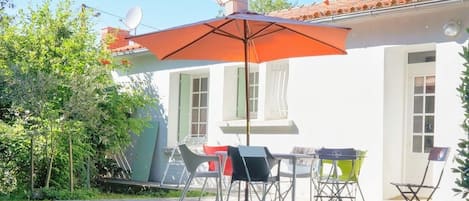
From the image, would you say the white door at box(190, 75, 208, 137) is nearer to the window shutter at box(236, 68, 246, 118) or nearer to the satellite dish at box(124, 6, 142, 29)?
the window shutter at box(236, 68, 246, 118)

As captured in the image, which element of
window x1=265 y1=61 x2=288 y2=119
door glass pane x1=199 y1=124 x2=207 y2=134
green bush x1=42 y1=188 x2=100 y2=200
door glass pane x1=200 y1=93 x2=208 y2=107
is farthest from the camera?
door glass pane x1=200 y1=93 x2=208 y2=107

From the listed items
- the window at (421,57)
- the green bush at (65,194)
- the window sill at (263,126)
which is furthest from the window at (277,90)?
the green bush at (65,194)

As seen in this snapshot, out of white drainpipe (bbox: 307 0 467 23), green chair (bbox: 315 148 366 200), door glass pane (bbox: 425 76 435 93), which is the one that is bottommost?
green chair (bbox: 315 148 366 200)

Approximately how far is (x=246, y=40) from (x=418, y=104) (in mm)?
3495

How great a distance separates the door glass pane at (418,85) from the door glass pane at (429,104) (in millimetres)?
160

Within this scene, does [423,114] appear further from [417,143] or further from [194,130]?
[194,130]

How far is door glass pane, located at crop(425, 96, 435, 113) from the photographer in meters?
9.24

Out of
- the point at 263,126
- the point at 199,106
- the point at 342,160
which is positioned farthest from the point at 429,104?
the point at 199,106

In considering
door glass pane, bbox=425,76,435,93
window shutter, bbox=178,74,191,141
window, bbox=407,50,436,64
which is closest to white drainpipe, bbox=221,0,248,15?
window shutter, bbox=178,74,191,141

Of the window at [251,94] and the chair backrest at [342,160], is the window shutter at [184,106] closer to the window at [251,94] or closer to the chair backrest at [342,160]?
the window at [251,94]

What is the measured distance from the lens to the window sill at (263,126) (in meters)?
10.5

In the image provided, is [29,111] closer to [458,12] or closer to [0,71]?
[0,71]

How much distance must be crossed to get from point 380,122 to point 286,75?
7.62ft

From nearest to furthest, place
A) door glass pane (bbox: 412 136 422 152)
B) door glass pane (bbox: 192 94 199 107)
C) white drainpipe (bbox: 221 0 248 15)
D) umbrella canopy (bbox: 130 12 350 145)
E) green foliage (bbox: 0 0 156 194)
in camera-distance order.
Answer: umbrella canopy (bbox: 130 12 350 145), white drainpipe (bbox: 221 0 248 15), door glass pane (bbox: 412 136 422 152), green foliage (bbox: 0 0 156 194), door glass pane (bbox: 192 94 199 107)
